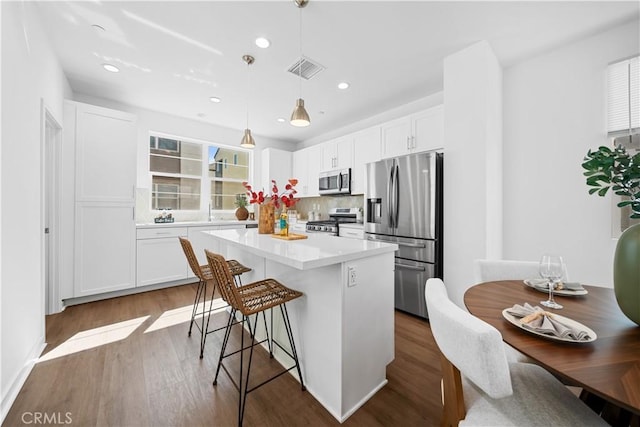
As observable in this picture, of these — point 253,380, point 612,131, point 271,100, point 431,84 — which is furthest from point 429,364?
point 271,100

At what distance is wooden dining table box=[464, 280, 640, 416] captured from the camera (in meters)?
0.65

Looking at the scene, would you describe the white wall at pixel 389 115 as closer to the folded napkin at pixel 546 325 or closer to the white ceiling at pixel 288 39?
the white ceiling at pixel 288 39

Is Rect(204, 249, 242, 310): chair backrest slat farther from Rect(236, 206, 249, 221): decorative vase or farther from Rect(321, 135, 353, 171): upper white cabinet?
Rect(236, 206, 249, 221): decorative vase

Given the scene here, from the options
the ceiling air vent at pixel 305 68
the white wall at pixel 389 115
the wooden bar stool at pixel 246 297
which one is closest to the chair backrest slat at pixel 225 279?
the wooden bar stool at pixel 246 297

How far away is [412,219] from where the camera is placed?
290 centimetres

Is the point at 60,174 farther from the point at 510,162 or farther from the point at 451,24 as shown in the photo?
the point at 510,162

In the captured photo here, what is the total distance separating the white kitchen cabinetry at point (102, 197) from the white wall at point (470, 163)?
4.04 metres

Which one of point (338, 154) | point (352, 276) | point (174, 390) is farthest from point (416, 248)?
point (174, 390)

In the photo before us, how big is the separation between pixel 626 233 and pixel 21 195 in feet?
11.4

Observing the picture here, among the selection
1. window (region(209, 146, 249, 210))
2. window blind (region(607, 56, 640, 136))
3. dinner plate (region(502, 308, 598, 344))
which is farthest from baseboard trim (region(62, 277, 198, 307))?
window blind (region(607, 56, 640, 136))

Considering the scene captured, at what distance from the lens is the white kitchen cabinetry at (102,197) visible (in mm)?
3155

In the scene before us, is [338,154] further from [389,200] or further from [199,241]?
[199,241]

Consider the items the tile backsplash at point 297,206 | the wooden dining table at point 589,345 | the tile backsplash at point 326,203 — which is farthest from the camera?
the tile backsplash at point 326,203

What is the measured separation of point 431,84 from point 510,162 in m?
1.35
